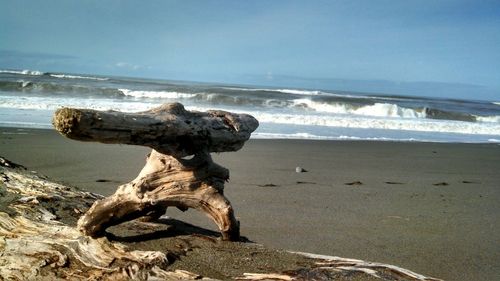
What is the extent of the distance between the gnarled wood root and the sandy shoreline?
4.23 ft

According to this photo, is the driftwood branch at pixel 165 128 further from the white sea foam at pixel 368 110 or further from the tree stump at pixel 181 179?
the white sea foam at pixel 368 110

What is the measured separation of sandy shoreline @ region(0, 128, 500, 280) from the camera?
153 inches

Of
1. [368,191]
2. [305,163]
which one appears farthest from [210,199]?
[305,163]

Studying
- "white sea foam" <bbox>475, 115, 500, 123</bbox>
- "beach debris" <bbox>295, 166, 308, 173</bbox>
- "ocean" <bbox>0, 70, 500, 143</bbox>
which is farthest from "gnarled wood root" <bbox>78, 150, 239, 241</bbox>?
"white sea foam" <bbox>475, 115, 500, 123</bbox>

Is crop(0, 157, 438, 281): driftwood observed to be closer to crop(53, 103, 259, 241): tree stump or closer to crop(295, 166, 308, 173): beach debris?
crop(53, 103, 259, 241): tree stump

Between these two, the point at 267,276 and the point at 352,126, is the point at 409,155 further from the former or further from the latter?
the point at 267,276

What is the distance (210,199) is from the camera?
2.72m

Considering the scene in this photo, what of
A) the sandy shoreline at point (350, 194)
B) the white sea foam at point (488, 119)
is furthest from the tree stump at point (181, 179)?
the white sea foam at point (488, 119)

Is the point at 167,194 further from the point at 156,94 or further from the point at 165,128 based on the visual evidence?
the point at 156,94

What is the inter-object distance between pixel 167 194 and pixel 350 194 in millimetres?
3787

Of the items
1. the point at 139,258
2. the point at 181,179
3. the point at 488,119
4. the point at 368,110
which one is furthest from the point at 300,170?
the point at 488,119

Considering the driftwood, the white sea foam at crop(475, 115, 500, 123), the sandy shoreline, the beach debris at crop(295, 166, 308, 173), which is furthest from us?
the white sea foam at crop(475, 115, 500, 123)

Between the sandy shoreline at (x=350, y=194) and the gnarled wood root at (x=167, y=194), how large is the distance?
1288 millimetres

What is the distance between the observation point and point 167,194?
2.69 m
